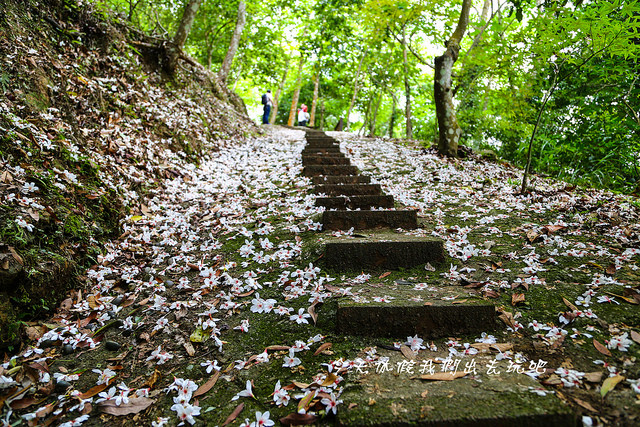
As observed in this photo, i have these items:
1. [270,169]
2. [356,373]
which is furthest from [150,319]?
[270,169]

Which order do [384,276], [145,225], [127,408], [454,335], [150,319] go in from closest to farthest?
[127,408] → [454,335] → [150,319] → [384,276] → [145,225]

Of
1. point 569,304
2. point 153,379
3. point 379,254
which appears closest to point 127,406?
point 153,379

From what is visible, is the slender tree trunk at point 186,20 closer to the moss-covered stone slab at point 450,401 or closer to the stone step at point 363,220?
→ the stone step at point 363,220

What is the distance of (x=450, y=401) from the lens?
1583 mm

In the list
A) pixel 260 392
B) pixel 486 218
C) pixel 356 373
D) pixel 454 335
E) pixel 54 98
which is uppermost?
pixel 54 98

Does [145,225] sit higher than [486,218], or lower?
lower

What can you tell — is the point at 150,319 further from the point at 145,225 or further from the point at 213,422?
the point at 145,225

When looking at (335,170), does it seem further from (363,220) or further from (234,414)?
(234,414)

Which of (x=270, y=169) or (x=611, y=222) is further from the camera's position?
(x=270, y=169)

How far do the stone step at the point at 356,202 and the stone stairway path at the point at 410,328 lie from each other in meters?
0.56

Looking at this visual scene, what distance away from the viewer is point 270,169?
6.68 meters

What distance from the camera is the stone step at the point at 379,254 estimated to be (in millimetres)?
2941

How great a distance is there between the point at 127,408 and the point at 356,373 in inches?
50.3

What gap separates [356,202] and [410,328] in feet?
7.64
